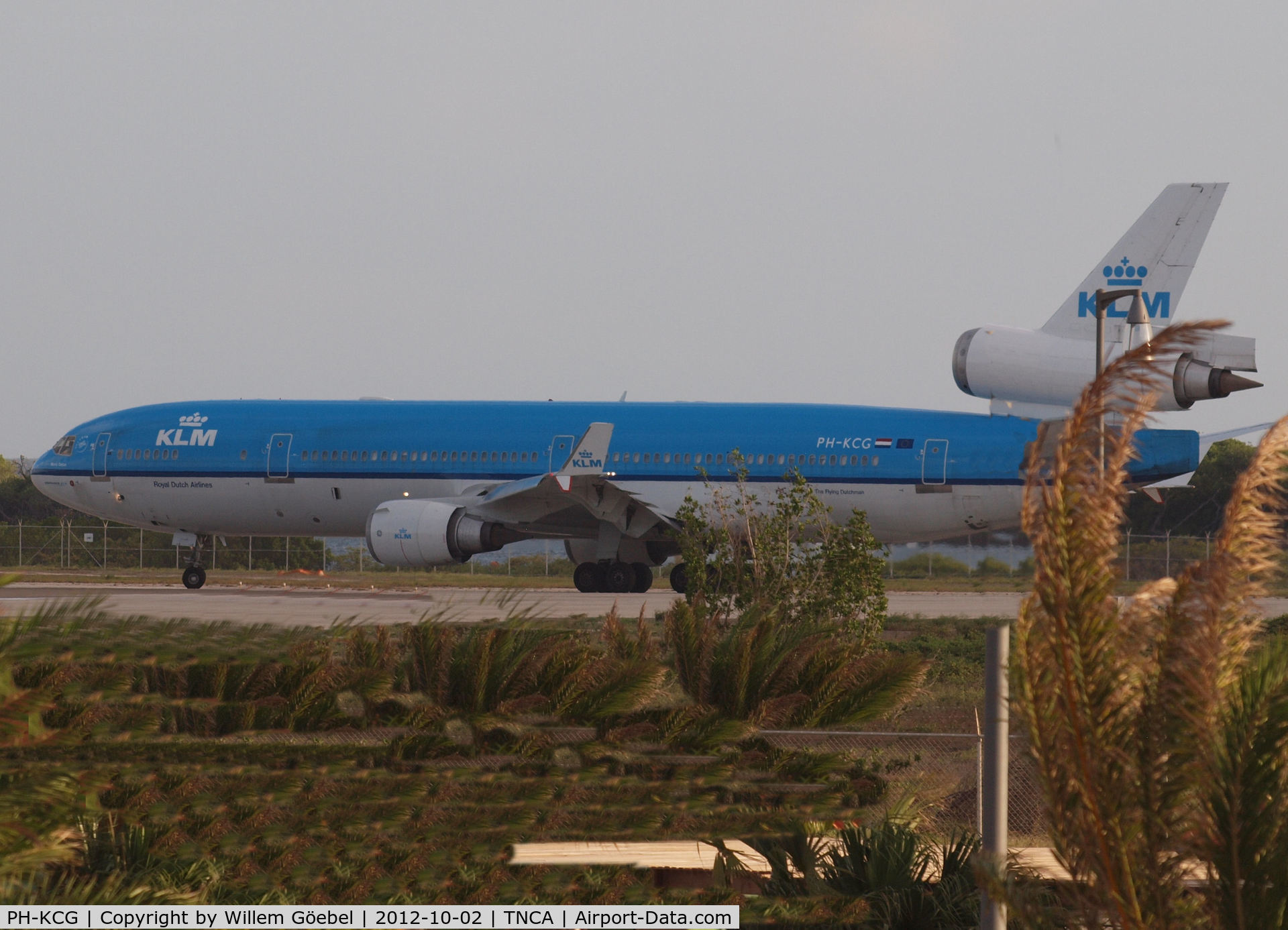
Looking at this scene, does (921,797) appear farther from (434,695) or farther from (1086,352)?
(1086,352)

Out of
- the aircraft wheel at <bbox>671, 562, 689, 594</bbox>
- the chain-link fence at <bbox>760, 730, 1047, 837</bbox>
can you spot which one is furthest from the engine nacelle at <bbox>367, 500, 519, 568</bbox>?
the chain-link fence at <bbox>760, 730, 1047, 837</bbox>

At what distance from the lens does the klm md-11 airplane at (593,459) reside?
26906mm

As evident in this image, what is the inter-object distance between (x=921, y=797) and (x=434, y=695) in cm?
362

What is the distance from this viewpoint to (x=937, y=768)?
12.5m

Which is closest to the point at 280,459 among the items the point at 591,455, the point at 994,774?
the point at 591,455

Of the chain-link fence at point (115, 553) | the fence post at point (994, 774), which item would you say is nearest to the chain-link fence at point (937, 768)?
the fence post at point (994, 774)

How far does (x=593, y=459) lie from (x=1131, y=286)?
10.9 m

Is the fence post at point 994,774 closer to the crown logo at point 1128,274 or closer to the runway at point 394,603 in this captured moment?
the runway at point 394,603

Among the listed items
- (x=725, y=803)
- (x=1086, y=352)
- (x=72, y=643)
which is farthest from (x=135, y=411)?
(x=72, y=643)

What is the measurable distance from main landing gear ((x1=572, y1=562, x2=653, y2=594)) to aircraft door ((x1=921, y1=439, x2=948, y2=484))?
6749 millimetres

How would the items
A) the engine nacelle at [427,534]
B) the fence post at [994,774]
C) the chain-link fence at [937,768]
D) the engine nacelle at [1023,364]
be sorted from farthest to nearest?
1. the engine nacelle at [427,534]
2. the engine nacelle at [1023,364]
3. the chain-link fence at [937,768]
4. the fence post at [994,774]

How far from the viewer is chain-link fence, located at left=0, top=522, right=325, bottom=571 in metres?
50.8

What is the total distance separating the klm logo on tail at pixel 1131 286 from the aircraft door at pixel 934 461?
379cm

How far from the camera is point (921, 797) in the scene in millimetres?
9719
